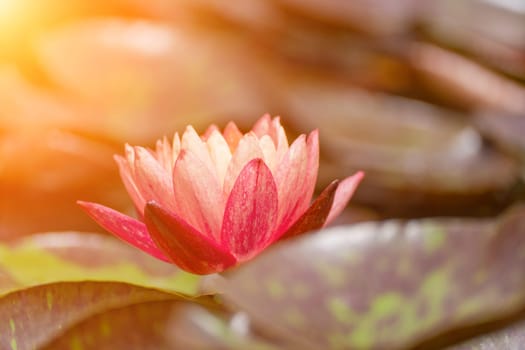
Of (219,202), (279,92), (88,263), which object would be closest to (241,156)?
(219,202)

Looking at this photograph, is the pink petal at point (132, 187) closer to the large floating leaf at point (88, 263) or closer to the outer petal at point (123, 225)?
the outer petal at point (123, 225)

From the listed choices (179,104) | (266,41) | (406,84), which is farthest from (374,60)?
(179,104)

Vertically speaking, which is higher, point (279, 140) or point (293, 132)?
point (279, 140)

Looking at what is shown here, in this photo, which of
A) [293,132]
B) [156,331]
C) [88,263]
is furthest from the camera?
[293,132]

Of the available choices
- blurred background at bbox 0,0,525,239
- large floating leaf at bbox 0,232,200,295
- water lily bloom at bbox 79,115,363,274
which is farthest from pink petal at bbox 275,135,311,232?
blurred background at bbox 0,0,525,239

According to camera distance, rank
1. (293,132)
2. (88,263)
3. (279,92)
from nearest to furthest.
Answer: (88,263) → (293,132) → (279,92)

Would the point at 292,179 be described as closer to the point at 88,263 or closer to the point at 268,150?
the point at 268,150
